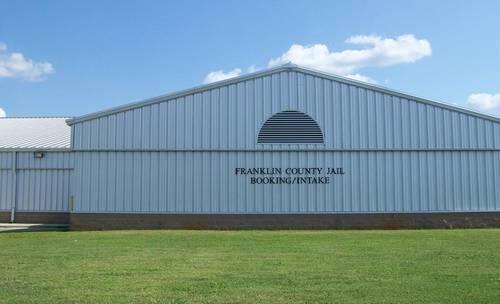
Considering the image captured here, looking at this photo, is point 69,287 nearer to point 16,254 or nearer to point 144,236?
point 16,254

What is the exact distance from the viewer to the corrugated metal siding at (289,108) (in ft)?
76.6

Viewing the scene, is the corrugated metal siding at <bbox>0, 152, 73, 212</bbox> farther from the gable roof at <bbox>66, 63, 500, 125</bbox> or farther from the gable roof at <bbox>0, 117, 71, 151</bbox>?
the gable roof at <bbox>66, 63, 500, 125</bbox>

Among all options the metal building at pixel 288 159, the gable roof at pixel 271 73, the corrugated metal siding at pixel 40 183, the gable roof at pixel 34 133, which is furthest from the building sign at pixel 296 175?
the gable roof at pixel 34 133

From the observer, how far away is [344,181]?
76.0ft

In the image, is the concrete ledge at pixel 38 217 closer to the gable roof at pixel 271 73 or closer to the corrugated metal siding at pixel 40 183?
the corrugated metal siding at pixel 40 183

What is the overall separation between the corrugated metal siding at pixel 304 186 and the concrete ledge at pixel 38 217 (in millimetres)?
3938

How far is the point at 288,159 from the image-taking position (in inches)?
917

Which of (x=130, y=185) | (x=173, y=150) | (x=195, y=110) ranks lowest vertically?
(x=130, y=185)

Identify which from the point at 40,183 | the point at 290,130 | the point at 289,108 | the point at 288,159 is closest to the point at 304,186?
the point at 288,159

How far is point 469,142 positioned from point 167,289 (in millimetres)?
17656

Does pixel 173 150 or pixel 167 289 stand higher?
pixel 173 150

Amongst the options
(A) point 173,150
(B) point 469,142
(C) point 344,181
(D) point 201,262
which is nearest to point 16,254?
(D) point 201,262

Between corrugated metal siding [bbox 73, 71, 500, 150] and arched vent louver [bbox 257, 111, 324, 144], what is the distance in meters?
0.22

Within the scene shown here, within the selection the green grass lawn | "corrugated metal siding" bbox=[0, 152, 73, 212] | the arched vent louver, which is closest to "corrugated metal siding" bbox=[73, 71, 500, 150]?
the arched vent louver
